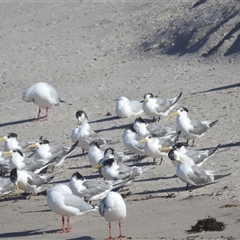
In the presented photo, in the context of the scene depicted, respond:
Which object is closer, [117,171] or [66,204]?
[66,204]

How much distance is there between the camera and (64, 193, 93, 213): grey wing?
495 inches

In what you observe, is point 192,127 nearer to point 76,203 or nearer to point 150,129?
→ point 150,129

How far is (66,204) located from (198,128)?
459cm

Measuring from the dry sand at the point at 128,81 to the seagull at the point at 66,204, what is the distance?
190 millimetres

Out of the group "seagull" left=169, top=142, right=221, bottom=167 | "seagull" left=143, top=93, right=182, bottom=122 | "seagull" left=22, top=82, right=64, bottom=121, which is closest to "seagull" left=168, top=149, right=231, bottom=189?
"seagull" left=169, top=142, right=221, bottom=167

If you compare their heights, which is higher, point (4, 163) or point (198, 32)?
point (198, 32)

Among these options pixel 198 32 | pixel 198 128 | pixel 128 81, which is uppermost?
pixel 198 32

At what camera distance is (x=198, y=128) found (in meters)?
16.6

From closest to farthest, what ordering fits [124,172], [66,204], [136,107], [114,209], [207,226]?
[207,226], [114,209], [66,204], [124,172], [136,107]

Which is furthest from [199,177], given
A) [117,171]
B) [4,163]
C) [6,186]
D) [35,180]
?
[4,163]

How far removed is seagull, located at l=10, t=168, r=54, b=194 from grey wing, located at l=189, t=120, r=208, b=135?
2.87 m

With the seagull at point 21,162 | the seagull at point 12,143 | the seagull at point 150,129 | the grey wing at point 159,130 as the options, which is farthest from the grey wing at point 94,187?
the seagull at point 12,143

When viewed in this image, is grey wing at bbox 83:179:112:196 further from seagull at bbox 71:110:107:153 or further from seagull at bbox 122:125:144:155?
seagull at bbox 71:110:107:153

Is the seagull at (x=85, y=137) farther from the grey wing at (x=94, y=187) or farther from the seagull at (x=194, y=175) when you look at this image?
the seagull at (x=194, y=175)
